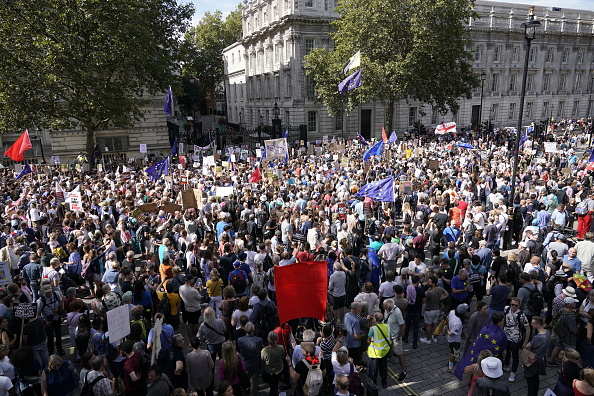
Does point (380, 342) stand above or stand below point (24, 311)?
below

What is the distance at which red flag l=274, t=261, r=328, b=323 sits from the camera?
7152mm

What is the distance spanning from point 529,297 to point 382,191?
5.56 m

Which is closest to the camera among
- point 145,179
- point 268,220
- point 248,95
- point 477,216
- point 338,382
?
point 338,382

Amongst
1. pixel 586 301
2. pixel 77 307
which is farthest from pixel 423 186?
pixel 77 307

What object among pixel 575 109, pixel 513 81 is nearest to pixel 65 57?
pixel 513 81

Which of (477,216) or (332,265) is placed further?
(477,216)

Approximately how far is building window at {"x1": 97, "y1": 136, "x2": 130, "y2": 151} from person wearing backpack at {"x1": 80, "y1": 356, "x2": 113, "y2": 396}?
33.9 metres

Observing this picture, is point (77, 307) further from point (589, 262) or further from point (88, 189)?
point (88, 189)

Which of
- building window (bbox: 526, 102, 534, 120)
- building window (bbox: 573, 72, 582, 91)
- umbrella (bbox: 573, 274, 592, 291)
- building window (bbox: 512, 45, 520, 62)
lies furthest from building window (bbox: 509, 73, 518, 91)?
umbrella (bbox: 573, 274, 592, 291)

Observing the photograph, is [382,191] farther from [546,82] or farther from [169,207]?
[546,82]

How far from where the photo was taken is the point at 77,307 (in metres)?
7.18

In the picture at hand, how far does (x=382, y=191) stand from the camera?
12.7m

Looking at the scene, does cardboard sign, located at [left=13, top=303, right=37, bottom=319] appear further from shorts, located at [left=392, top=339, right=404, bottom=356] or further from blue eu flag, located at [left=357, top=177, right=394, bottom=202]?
blue eu flag, located at [left=357, top=177, right=394, bottom=202]

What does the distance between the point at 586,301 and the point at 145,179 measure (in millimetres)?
18850
